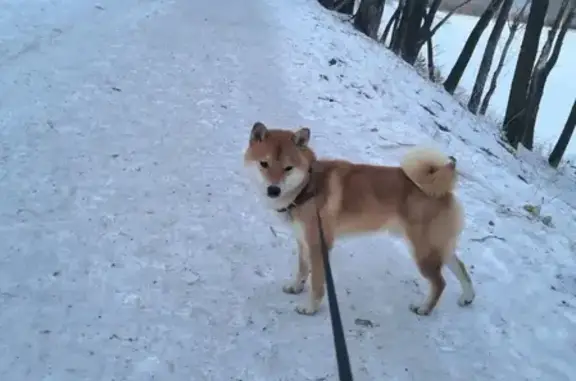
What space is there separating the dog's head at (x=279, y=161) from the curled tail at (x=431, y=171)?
79cm

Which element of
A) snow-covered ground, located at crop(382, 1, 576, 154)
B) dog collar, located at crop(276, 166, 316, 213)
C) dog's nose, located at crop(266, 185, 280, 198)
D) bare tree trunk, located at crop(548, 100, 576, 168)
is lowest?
snow-covered ground, located at crop(382, 1, 576, 154)

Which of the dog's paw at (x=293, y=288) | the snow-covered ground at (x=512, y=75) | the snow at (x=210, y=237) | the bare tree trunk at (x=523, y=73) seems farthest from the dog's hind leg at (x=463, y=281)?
the snow-covered ground at (x=512, y=75)

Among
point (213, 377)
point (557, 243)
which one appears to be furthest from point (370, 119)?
point (213, 377)

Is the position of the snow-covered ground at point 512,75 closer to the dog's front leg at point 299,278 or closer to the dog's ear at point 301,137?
the dog's front leg at point 299,278

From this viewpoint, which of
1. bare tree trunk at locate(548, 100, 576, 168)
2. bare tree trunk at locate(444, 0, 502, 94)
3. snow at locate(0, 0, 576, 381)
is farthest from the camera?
bare tree trunk at locate(444, 0, 502, 94)

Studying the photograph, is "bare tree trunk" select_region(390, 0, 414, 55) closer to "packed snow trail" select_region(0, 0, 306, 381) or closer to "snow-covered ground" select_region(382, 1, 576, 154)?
"snow-covered ground" select_region(382, 1, 576, 154)

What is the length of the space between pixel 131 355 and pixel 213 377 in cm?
57

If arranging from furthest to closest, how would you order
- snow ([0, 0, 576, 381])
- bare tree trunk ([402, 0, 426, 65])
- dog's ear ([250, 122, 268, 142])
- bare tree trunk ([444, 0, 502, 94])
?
bare tree trunk ([402, 0, 426, 65]), bare tree trunk ([444, 0, 502, 94]), dog's ear ([250, 122, 268, 142]), snow ([0, 0, 576, 381])

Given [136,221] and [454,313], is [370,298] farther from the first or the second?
[136,221]

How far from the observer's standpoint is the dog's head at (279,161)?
4156 mm

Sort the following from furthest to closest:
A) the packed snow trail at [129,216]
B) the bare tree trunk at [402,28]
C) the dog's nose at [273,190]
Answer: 1. the bare tree trunk at [402,28]
2. the dog's nose at [273,190]
3. the packed snow trail at [129,216]

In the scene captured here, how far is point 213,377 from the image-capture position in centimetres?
373

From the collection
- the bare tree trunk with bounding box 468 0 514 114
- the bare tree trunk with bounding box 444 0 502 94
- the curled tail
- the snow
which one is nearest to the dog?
the curled tail

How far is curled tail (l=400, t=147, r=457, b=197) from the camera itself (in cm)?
436
